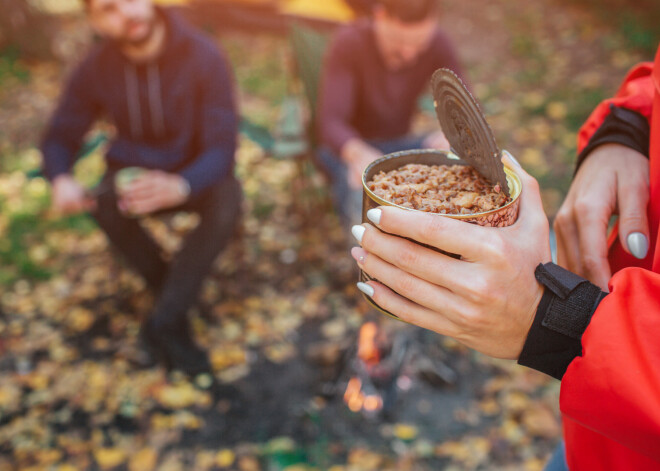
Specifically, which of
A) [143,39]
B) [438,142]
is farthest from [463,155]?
[143,39]

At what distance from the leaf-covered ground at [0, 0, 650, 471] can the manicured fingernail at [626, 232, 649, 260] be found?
1976 millimetres

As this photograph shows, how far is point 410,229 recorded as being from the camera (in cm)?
81

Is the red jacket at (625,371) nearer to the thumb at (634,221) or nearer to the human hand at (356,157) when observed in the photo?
the thumb at (634,221)

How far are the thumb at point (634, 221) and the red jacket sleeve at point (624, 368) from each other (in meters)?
0.21

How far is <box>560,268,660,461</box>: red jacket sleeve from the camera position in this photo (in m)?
0.74

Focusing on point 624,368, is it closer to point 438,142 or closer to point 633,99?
point 633,99

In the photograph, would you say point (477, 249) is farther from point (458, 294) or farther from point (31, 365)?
point (31, 365)

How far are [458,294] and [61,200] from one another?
10.0ft

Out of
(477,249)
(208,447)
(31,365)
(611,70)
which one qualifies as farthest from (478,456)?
(611,70)

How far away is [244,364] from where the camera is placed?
125 inches

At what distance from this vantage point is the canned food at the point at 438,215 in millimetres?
833

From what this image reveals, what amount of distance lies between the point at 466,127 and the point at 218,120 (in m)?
2.68

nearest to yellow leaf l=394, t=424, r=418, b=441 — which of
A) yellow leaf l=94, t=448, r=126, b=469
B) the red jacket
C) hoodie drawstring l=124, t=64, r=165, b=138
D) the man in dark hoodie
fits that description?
the man in dark hoodie

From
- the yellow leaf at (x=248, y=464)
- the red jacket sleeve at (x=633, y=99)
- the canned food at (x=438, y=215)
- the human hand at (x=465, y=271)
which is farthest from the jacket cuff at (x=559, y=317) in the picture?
the yellow leaf at (x=248, y=464)
